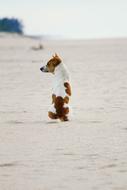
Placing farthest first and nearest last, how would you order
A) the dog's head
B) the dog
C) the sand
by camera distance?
the dog's head → the dog → the sand

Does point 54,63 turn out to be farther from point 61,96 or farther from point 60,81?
point 61,96

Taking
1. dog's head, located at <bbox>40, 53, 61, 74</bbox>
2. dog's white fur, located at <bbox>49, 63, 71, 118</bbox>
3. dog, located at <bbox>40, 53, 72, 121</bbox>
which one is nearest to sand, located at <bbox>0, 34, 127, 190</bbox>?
dog, located at <bbox>40, 53, 72, 121</bbox>

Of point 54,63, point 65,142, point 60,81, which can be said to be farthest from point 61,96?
point 65,142

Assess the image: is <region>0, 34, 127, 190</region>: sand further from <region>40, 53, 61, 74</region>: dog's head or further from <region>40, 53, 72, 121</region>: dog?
<region>40, 53, 61, 74</region>: dog's head

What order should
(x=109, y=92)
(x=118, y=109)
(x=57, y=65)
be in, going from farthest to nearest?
(x=109, y=92) < (x=118, y=109) < (x=57, y=65)

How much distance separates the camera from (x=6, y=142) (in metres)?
9.61

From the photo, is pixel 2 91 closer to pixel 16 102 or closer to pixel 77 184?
pixel 16 102

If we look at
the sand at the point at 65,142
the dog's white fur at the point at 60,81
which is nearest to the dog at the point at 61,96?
the dog's white fur at the point at 60,81

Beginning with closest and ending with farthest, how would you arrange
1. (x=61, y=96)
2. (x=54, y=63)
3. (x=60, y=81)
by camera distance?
1. (x=61, y=96)
2. (x=60, y=81)
3. (x=54, y=63)

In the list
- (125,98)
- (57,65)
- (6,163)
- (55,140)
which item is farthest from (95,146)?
(125,98)

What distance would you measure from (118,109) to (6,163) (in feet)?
17.5

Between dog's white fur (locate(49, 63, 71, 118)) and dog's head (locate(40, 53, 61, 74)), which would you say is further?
dog's head (locate(40, 53, 61, 74))

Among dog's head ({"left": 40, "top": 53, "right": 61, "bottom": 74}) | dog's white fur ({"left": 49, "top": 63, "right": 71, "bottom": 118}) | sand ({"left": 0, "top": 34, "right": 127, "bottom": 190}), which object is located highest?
dog's head ({"left": 40, "top": 53, "right": 61, "bottom": 74})

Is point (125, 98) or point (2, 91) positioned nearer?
point (125, 98)
